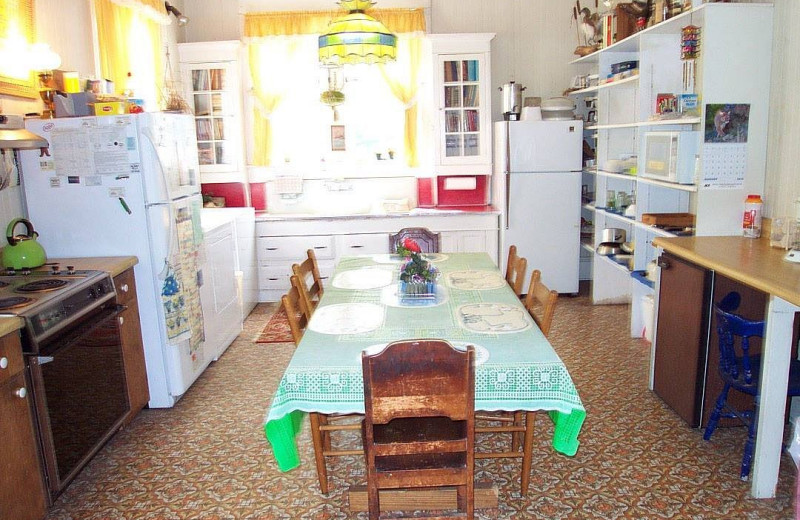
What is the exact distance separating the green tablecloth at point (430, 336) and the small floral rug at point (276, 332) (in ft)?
5.95

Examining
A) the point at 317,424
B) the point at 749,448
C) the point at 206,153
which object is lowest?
the point at 749,448

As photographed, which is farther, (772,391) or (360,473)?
(360,473)

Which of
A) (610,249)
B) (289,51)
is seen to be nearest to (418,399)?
(610,249)

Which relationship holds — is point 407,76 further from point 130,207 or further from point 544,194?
point 130,207

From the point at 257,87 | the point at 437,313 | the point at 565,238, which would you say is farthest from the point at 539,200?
the point at 437,313

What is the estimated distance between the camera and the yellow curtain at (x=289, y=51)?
5.54 m

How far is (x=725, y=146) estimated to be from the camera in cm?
331

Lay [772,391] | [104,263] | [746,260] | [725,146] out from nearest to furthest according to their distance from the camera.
→ [772,391]
[746,260]
[104,263]
[725,146]

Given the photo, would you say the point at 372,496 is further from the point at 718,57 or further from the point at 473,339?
the point at 718,57

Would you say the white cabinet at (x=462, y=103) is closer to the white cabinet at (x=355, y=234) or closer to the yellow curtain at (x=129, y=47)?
the white cabinet at (x=355, y=234)

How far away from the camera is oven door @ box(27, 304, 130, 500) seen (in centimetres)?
237

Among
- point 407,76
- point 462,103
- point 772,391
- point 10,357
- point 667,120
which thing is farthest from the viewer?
point 407,76

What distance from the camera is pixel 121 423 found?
299cm

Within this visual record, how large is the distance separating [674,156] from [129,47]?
3694 millimetres
